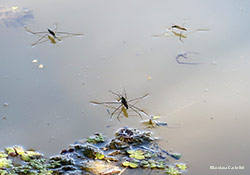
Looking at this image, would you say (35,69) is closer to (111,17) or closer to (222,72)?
(111,17)

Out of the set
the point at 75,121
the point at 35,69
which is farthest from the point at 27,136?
the point at 35,69

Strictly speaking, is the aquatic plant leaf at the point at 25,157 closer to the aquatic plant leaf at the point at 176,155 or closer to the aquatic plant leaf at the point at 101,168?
the aquatic plant leaf at the point at 101,168

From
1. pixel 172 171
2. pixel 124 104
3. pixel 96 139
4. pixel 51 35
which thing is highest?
pixel 51 35

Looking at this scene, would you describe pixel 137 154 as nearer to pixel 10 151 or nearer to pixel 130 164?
pixel 130 164

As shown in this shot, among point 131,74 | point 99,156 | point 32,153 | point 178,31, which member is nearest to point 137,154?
point 99,156

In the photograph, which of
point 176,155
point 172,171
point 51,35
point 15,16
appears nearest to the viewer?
point 172,171

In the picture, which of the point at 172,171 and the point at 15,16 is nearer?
the point at 172,171

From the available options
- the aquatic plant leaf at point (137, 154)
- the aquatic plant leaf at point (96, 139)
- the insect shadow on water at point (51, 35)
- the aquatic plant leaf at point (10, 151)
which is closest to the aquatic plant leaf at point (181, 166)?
the aquatic plant leaf at point (137, 154)

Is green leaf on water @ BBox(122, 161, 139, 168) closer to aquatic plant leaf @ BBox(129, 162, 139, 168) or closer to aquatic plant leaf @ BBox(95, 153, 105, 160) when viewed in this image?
aquatic plant leaf @ BBox(129, 162, 139, 168)
